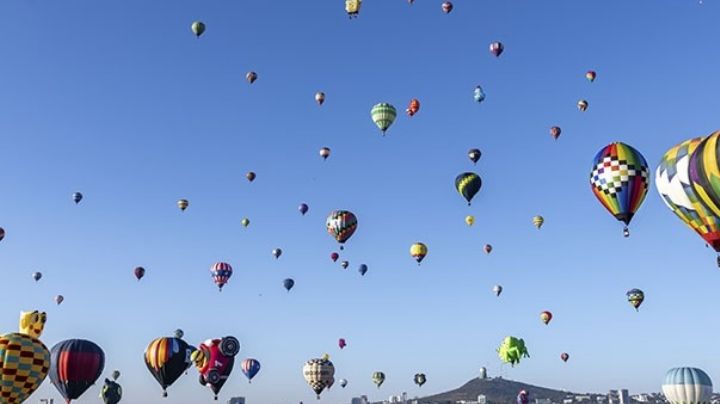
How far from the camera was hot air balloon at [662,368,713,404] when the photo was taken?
166 feet

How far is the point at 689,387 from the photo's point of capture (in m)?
50.7

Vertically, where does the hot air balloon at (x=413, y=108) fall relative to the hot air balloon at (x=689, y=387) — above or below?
above

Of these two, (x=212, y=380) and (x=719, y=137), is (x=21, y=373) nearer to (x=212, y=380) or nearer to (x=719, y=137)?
(x=212, y=380)

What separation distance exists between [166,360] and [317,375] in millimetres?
16715

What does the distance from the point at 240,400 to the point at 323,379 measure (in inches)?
5302

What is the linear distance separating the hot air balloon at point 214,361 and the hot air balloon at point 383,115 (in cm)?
1874

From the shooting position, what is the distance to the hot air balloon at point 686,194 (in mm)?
29672

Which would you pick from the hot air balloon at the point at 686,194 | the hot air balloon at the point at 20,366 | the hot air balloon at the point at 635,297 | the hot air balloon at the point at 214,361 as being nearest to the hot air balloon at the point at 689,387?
the hot air balloon at the point at 635,297

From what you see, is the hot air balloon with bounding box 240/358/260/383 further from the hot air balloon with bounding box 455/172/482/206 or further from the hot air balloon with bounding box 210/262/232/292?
the hot air balloon with bounding box 455/172/482/206

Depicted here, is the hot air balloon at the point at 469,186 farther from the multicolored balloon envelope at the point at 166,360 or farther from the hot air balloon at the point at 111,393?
the hot air balloon at the point at 111,393

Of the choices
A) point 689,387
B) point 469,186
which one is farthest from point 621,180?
point 689,387

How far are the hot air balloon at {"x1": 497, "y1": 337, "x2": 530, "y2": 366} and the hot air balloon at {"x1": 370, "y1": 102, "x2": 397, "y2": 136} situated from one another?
26.8m

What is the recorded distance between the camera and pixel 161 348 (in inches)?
1880

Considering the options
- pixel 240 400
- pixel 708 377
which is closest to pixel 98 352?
pixel 708 377
